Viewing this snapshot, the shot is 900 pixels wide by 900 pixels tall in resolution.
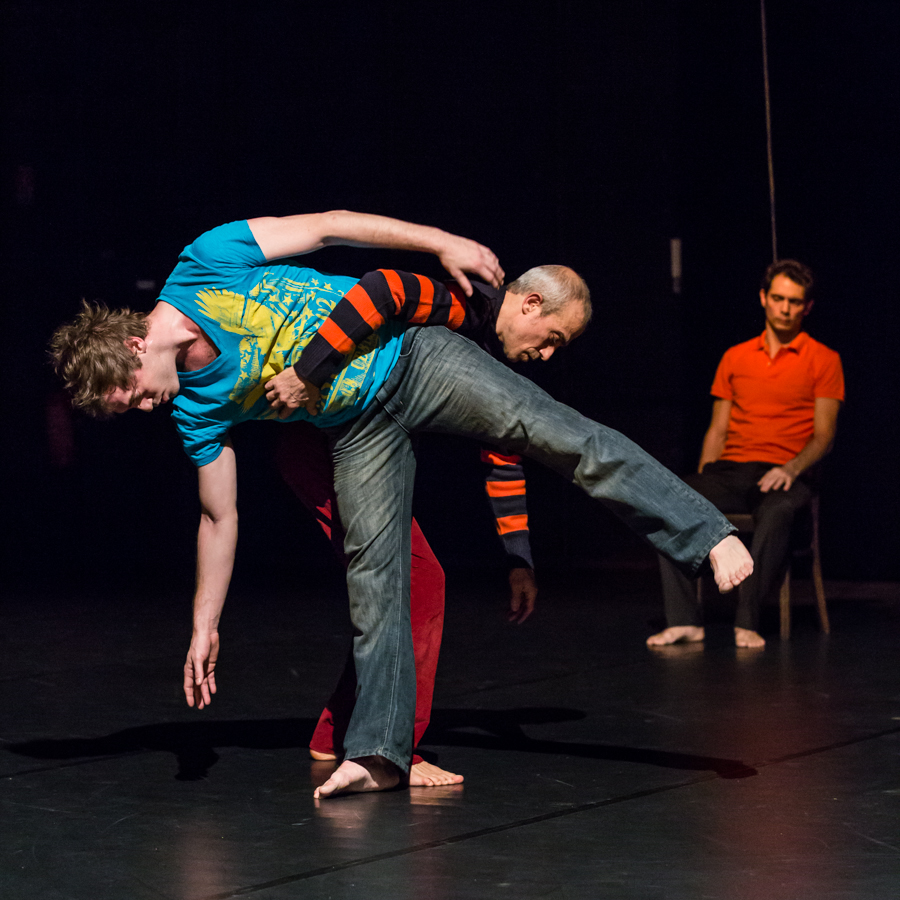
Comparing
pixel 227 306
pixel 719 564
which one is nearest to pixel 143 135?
pixel 227 306

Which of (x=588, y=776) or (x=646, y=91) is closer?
(x=588, y=776)

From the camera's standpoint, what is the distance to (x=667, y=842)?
2.52 metres

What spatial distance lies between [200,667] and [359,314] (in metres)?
0.78

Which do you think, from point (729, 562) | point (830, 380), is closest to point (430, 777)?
point (729, 562)

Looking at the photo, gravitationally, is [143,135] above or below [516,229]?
above

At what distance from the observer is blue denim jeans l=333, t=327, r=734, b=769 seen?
8.89 ft

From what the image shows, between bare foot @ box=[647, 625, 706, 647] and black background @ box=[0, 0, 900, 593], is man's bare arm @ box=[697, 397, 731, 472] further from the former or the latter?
black background @ box=[0, 0, 900, 593]

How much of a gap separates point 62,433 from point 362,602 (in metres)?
4.59

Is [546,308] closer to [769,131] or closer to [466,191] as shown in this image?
[769,131]

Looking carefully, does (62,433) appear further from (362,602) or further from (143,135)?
(362,602)

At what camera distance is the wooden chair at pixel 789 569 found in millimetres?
4824

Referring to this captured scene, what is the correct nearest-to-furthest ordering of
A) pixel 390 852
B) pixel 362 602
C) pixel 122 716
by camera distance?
pixel 390 852 → pixel 362 602 → pixel 122 716

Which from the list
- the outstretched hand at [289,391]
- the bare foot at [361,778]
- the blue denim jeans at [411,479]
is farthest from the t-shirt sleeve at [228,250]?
the bare foot at [361,778]

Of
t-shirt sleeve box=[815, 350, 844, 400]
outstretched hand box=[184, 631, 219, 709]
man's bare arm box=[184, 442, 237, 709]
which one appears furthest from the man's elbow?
t-shirt sleeve box=[815, 350, 844, 400]
